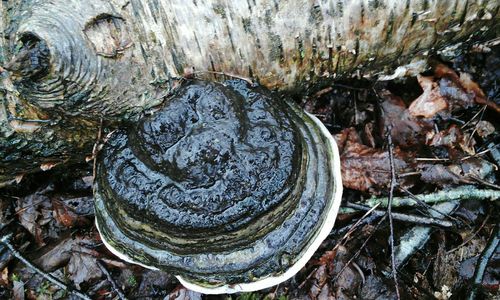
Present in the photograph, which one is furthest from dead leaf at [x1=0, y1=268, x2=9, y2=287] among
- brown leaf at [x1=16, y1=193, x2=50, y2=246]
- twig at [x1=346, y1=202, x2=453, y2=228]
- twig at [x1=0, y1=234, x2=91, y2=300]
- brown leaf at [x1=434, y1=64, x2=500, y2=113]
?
brown leaf at [x1=434, y1=64, x2=500, y2=113]

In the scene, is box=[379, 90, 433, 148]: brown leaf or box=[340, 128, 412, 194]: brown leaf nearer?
box=[340, 128, 412, 194]: brown leaf

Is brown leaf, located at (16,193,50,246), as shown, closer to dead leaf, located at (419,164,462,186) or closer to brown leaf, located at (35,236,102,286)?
brown leaf, located at (35,236,102,286)

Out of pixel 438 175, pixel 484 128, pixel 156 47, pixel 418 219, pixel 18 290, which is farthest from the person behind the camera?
pixel 484 128

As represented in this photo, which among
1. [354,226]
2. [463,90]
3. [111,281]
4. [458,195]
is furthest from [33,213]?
[463,90]

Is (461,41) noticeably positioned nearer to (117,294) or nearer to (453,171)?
(453,171)

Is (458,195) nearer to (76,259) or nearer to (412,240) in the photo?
(412,240)
